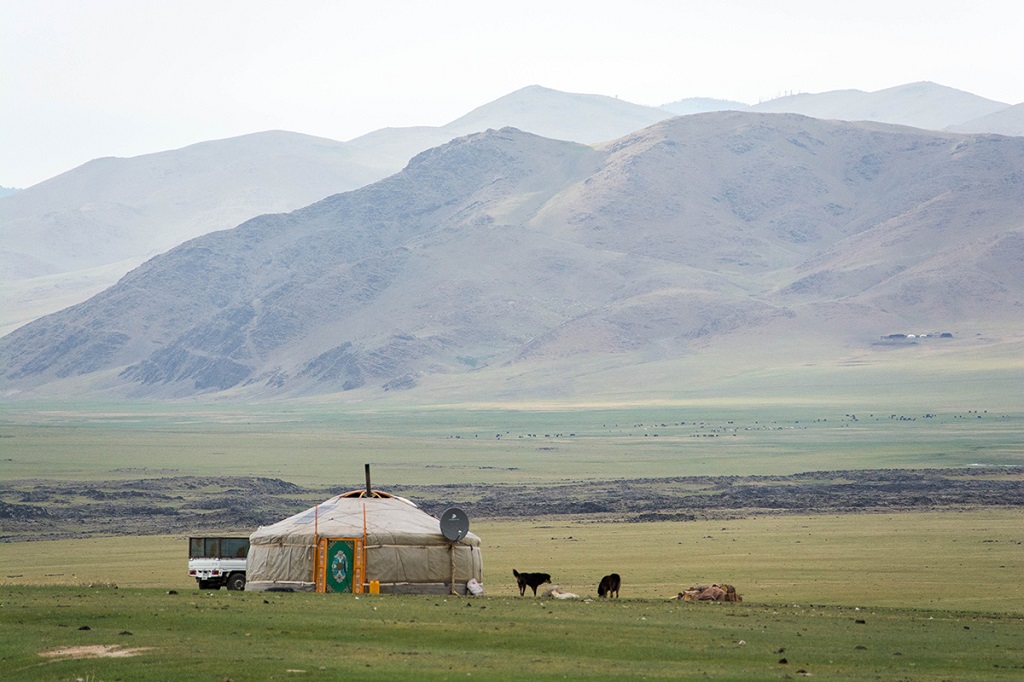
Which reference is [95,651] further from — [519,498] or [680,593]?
[519,498]

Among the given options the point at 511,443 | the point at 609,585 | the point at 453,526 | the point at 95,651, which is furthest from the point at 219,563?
the point at 511,443

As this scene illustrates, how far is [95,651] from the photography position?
72.2 ft

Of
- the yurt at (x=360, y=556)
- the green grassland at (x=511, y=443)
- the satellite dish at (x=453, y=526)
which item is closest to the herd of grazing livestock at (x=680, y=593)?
the yurt at (x=360, y=556)

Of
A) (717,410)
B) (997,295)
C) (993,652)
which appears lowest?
(993,652)

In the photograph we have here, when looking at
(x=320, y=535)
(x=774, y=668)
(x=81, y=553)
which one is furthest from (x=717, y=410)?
(x=774, y=668)

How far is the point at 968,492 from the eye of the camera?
236 ft

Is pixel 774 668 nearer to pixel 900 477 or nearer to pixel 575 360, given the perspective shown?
pixel 900 477

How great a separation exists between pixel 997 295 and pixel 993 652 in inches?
7199

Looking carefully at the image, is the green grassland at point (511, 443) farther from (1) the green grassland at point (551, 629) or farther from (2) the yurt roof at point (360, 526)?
(2) the yurt roof at point (360, 526)

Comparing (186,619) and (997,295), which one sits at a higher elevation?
(997,295)

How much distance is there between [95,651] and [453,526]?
11.5 m

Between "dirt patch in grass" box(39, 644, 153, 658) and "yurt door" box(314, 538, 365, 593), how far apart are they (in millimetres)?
10034

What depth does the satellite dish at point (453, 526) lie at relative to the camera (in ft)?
107

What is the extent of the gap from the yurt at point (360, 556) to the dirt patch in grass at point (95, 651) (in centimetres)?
999
